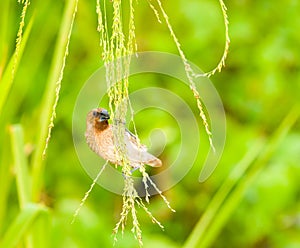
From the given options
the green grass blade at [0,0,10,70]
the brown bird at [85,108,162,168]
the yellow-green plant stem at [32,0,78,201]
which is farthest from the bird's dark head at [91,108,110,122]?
the green grass blade at [0,0,10,70]

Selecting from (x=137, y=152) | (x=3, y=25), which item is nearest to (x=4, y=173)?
(x=3, y=25)

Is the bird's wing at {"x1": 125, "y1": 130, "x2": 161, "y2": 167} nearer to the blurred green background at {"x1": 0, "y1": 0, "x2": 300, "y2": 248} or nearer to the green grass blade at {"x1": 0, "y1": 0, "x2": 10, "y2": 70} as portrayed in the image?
the green grass blade at {"x1": 0, "y1": 0, "x2": 10, "y2": 70}

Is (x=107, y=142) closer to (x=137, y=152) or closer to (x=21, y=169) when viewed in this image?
(x=137, y=152)

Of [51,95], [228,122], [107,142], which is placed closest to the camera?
[107,142]

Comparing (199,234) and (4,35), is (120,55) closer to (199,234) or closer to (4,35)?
(4,35)

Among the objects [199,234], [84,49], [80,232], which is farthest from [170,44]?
[199,234]

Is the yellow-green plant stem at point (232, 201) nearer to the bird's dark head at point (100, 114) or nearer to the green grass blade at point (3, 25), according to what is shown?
the green grass blade at point (3, 25)

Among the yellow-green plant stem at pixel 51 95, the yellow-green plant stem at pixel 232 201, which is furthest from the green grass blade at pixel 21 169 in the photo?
the yellow-green plant stem at pixel 232 201
